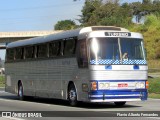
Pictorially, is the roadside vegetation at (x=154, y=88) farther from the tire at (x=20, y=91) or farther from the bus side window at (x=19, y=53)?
the bus side window at (x=19, y=53)

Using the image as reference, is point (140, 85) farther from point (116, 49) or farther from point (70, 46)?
point (70, 46)

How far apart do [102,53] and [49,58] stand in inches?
167

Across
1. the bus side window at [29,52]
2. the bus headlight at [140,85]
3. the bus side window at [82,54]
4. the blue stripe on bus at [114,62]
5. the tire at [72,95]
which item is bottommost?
the tire at [72,95]

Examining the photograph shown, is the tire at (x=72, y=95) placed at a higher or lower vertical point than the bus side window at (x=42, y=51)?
lower

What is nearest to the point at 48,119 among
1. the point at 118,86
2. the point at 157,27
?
the point at 118,86

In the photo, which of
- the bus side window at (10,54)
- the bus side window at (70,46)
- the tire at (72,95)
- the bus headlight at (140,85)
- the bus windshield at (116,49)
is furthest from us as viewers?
the bus side window at (10,54)

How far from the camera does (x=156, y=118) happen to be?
15.4m

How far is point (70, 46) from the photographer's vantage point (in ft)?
68.9

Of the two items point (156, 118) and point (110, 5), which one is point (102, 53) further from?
point (110, 5)

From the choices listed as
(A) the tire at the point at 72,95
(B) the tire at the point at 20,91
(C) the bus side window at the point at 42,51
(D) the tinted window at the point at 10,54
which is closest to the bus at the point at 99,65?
(A) the tire at the point at 72,95

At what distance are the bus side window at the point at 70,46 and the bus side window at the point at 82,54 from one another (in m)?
0.55

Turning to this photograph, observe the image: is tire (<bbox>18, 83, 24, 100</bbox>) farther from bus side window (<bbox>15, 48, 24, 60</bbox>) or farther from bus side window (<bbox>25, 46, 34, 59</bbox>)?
bus side window (<bbox>25, 46, 34, 59</bbox>)

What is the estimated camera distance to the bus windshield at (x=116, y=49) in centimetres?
1939

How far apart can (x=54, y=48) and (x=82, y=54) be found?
122 inches
